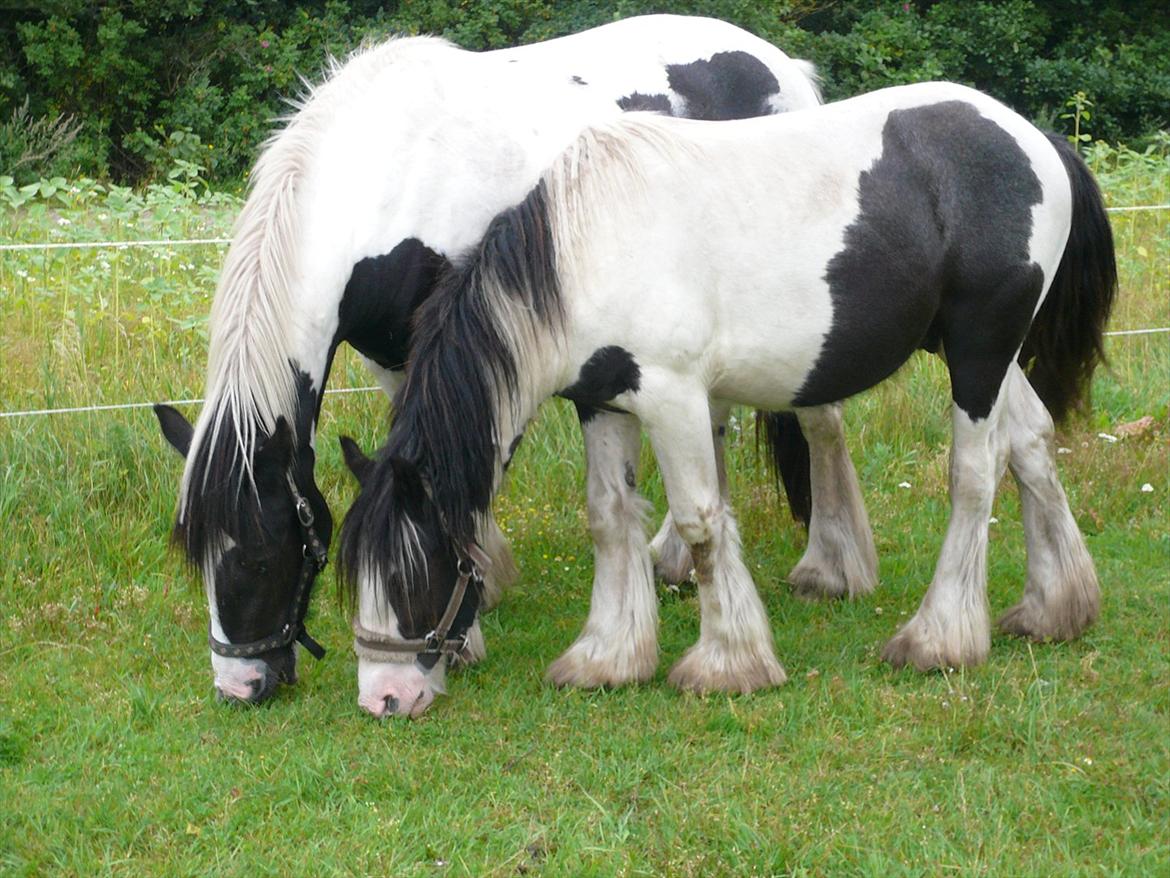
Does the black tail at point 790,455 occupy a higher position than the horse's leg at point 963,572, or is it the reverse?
the horse's leg at point 963,572

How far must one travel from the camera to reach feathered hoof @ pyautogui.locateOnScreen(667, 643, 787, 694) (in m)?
4.43

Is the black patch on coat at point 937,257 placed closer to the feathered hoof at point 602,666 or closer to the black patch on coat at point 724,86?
the feathered hoof at point 602,666

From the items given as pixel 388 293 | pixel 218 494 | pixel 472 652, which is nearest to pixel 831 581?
pixel 472 652

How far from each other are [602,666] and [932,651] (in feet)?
3.69

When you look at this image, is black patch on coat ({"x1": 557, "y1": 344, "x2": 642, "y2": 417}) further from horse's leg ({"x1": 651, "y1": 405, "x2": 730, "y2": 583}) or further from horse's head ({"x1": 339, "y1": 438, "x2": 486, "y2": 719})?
horse's leg ({"x1": 651, "y1": 405, "x2": 730, "y2": 583})

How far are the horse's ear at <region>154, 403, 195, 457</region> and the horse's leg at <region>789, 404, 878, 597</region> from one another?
2372 millimetres

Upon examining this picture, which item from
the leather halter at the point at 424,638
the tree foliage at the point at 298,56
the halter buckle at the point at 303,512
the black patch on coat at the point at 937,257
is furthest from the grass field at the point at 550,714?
the tree foliage at the point at 298,56

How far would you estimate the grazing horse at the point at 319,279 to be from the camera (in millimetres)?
4125

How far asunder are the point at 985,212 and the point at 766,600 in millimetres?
1862

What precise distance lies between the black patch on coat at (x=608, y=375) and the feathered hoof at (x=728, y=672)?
3.14 feet

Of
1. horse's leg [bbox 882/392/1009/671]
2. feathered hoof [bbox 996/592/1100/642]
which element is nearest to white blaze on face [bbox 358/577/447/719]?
horse's leg [bbox 882/392/1009/671]

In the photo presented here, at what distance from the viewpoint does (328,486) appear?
242 inches

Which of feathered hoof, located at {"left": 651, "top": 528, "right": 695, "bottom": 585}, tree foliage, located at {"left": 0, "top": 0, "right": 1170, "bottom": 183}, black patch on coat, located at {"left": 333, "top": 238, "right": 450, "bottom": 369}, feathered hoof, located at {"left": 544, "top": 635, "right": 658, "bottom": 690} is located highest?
black patch on coat, located at {"left": 333, "top": 238, "right": 450, "bottom": 369}

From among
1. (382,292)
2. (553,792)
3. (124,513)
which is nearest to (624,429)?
(382,292)
